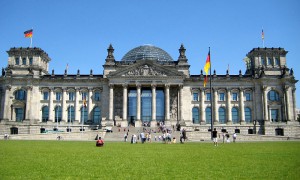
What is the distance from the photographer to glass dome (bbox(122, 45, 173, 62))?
101 metres

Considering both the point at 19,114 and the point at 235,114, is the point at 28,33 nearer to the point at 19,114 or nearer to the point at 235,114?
the point at 19,114

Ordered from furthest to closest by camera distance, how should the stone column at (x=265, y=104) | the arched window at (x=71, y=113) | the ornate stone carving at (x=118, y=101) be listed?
the arched window at (x=71, y=113) < the ornate stone carving at (x=118, y=101) < the stone column at (x=265, y=104)

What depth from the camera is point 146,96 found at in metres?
91.9

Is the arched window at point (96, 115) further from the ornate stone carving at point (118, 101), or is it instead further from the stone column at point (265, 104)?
the stone column at point (265, 104)

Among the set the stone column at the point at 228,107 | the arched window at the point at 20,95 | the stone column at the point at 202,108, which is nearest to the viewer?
the stone column at the point at 228,107

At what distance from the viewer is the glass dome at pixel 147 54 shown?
333ft

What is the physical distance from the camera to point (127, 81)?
8881 cm

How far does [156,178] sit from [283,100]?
86425 millimetres

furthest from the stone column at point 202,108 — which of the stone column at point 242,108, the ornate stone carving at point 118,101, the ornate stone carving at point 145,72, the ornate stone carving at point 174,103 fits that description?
the ornate stone carving at point 118,101

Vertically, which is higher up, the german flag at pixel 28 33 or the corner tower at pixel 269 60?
the german flag at pixel 28 33

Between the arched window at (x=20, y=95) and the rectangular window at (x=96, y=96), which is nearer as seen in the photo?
the arched window at (x=20, y=95)

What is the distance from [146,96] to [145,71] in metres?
7.75

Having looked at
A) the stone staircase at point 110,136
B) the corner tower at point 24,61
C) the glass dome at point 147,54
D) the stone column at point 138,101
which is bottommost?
the stone staircase at point 110,136

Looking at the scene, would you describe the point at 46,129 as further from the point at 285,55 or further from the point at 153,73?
the point at 285,55
